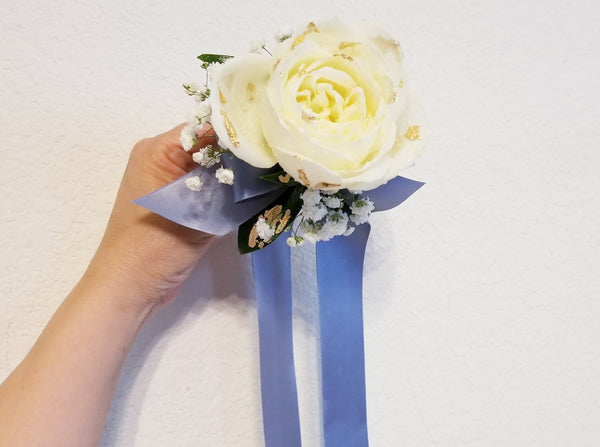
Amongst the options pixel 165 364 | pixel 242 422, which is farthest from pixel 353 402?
pixel 165 364

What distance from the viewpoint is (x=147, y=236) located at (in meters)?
0.62

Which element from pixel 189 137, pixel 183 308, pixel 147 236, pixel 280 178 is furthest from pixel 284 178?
pixel 183 308

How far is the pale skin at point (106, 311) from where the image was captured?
584 mm

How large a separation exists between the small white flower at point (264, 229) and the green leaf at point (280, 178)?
47 mm

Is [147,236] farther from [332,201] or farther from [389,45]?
[389,45]

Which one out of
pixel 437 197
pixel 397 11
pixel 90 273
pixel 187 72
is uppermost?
pixel 397 11

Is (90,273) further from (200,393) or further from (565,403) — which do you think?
(565,403)

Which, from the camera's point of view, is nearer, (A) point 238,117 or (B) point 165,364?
(A) point 238,117

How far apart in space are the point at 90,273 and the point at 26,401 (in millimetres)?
162

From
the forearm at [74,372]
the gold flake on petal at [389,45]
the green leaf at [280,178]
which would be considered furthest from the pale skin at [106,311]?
the gold flake on petal at [389,45]

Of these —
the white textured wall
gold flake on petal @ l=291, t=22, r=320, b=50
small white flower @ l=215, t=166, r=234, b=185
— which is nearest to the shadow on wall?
the white textured wall

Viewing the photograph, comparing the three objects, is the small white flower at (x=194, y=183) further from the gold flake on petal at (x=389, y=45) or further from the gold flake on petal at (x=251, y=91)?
the gold flake on petal at (x=389, y=45)

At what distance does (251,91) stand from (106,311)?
0.33 m

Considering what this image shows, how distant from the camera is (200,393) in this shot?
2.40 ft
